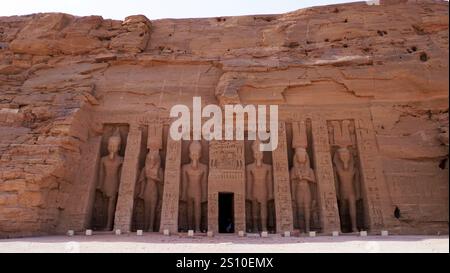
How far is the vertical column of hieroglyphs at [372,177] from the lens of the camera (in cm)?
1052

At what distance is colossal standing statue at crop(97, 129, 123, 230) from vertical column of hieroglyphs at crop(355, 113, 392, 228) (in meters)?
6.98

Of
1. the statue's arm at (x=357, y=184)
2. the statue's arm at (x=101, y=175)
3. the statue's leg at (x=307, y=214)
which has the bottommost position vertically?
the statue's leg at (x=307, y=214)

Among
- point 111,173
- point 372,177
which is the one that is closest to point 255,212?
point 372,177

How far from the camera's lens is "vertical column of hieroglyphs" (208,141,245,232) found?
10883mm

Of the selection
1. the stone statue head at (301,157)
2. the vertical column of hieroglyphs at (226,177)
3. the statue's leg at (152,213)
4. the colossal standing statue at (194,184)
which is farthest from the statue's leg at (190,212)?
the stone statue head at (301,157)

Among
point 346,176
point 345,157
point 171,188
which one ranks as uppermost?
point 345,157

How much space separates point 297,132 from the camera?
1201cm

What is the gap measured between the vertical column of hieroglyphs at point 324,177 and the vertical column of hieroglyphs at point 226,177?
210 centimetres

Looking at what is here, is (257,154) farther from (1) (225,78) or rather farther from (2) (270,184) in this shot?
(1) (225,78)

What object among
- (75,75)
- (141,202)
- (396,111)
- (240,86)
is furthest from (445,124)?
(75,75)

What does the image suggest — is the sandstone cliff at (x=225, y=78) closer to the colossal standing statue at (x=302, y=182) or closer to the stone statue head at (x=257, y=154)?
the stone statue head at (x=257, y=154)

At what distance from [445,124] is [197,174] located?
717cm

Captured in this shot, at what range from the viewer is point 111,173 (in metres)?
12.0

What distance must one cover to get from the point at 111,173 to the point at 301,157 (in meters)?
5.56
